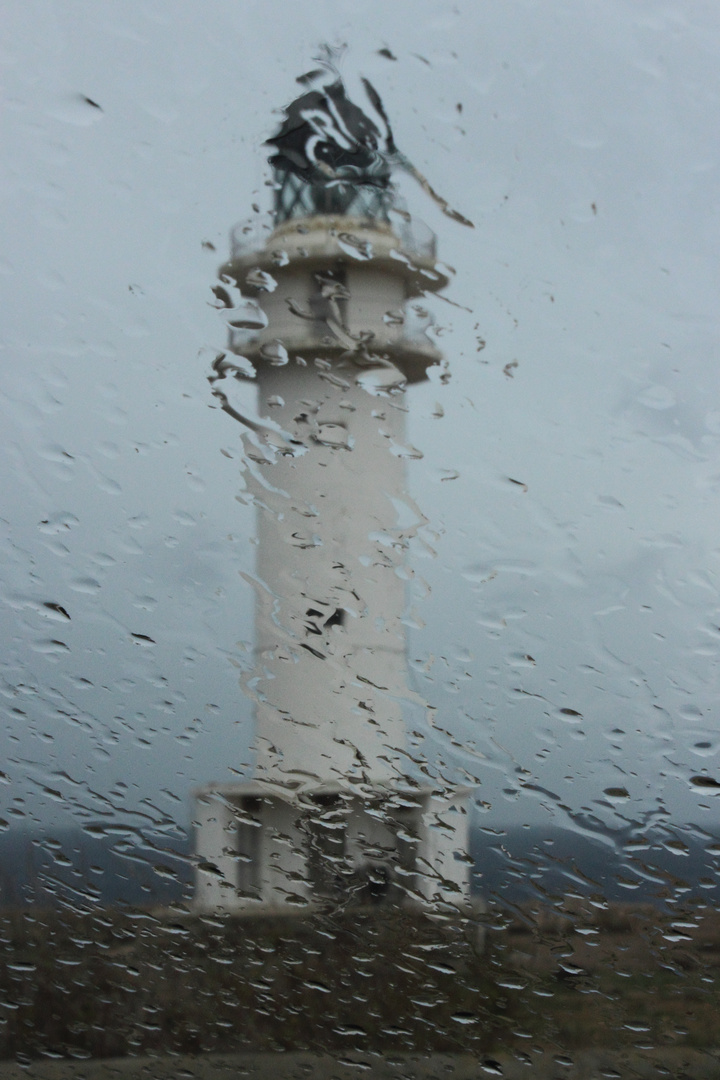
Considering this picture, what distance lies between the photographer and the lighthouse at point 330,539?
2551mm

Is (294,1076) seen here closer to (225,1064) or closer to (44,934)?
(225,1064)

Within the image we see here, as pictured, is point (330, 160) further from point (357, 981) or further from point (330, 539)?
point (357, 981)

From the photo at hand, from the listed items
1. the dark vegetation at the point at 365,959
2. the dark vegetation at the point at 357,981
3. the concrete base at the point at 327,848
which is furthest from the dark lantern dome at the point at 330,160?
the dark vegetation at the point at 357,981

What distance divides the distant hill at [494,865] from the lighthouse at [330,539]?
0.27ft

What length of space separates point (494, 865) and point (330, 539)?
142cm

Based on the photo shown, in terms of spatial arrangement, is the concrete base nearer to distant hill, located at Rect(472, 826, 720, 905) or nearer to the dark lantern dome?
distant hill, located at Rect(472, 826, 720, 905)

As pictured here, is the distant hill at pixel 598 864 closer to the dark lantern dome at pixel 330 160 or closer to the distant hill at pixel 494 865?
the distant hill at pixel 494 865

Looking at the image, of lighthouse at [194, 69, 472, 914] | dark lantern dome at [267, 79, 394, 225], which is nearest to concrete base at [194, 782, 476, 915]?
lighthouse at [194, 69, 472, 914]

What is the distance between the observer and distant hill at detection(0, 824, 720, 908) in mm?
2039

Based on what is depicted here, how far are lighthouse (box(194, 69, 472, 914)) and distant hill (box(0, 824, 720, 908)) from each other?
0.27ft

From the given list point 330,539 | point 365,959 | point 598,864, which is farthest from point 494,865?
point 330,539

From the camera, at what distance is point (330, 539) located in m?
3.37

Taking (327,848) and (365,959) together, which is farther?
(327,848)

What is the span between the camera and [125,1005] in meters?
2.36
